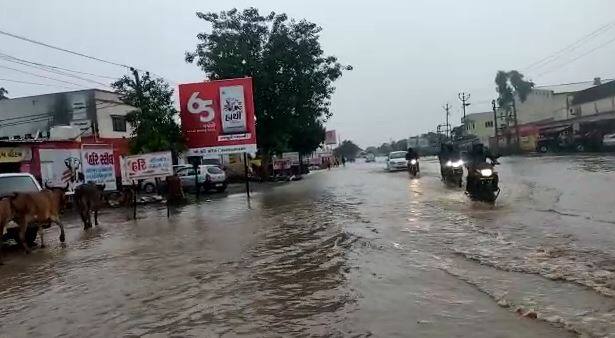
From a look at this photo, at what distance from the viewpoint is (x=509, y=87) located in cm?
7406

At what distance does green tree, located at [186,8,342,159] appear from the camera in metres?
38.2

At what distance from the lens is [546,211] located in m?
12.5

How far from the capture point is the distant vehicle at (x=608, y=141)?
38094 millimetres

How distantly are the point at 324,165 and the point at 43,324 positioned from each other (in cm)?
7815

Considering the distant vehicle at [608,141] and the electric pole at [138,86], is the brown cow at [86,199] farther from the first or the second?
the distant vehicle at [608,141]

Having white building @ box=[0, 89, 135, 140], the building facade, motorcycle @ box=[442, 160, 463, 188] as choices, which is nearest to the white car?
motorcycle @ box=[442, 160, 463, 188]

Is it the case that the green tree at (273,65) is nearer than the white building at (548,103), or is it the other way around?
the green tree at (273,65)

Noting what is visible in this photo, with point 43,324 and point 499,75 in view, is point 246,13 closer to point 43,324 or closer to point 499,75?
point 43,324

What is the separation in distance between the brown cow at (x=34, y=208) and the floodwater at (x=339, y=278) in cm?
64

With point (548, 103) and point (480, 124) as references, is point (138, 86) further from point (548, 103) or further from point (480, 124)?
point (480, 124)

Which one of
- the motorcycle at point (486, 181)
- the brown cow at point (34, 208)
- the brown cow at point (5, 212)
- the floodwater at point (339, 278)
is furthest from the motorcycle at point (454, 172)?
the brown cow at point (5, 212)

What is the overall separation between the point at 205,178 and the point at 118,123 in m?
18.0

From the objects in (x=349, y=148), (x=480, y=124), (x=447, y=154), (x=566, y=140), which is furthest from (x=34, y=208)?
(x=349, y=148)

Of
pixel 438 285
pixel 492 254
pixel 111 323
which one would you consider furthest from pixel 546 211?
pixel 111 323
